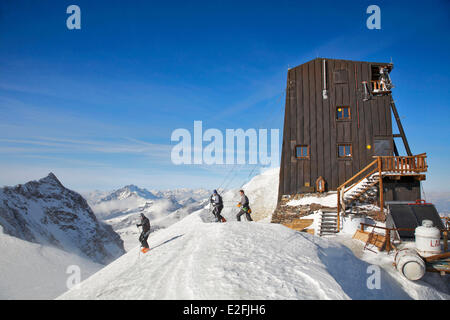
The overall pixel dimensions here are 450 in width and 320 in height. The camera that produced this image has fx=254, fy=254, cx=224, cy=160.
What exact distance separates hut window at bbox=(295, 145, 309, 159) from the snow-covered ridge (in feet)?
144

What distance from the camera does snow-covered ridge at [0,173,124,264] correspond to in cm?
5138

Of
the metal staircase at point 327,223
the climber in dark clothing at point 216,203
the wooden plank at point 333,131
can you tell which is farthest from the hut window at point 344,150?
the climber in dark clothing at point 216,203

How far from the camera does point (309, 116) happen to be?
22312mm

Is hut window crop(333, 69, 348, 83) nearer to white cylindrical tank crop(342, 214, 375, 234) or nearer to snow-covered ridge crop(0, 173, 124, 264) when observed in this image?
white cylindrical tank crop(342, 214, 375, 234)

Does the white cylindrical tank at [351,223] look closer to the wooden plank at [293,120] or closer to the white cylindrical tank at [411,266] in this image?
the white cylindrical tank at [411,266]

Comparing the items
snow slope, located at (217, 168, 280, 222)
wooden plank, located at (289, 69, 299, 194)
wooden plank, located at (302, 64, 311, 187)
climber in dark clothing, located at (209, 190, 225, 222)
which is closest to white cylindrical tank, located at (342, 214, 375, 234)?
wooden plank, located at (302, 64, 311, 187)

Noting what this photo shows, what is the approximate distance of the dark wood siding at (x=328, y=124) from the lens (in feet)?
70.1

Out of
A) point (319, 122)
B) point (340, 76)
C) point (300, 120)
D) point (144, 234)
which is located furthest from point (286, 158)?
point (144, 234)

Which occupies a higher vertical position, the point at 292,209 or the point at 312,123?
the point at 312,123

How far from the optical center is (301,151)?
22141mm

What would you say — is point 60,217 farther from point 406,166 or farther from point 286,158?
point 406,166

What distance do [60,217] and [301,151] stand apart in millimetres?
72216

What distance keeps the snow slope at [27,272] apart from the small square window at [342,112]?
24645 mm
